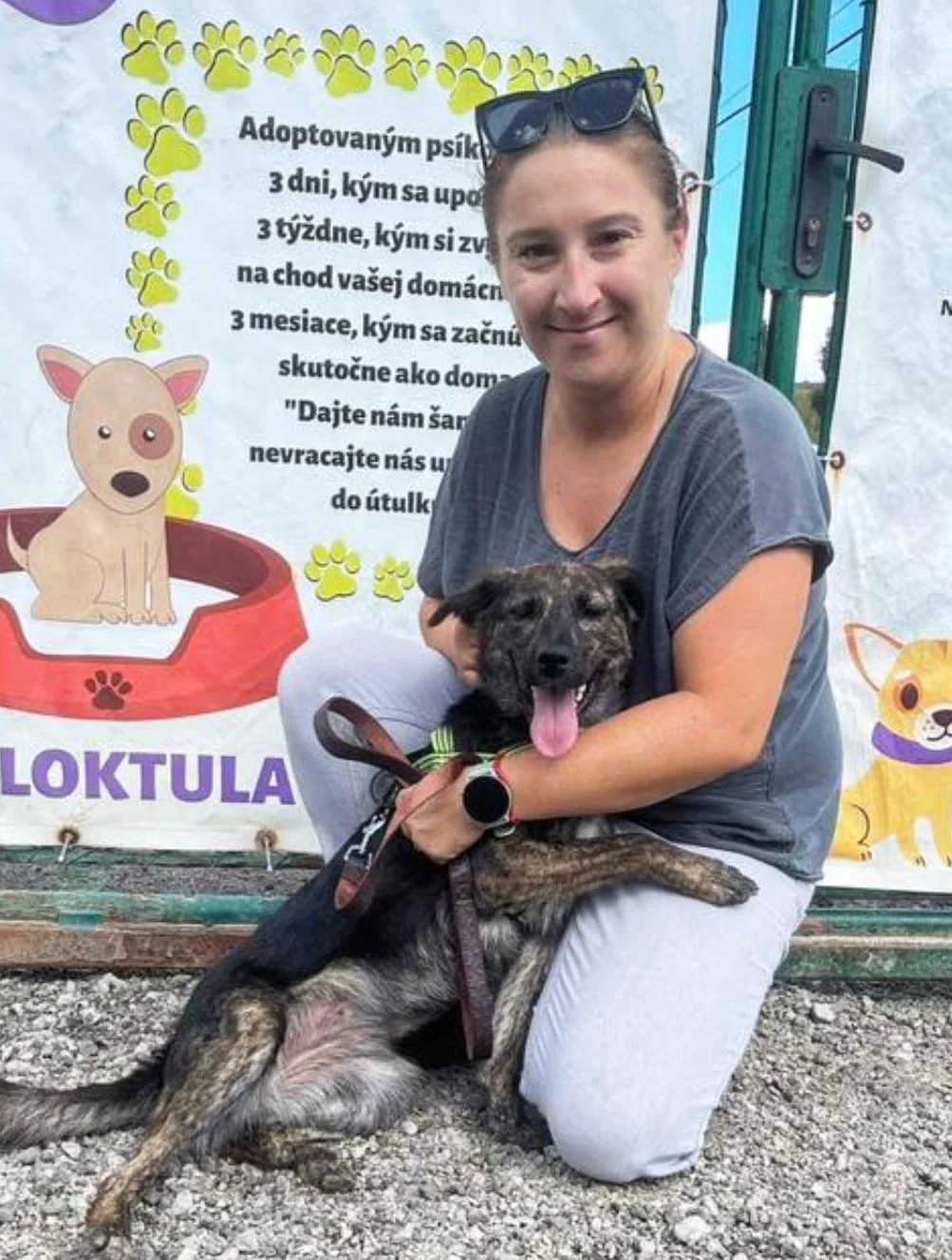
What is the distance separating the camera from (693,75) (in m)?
3.15

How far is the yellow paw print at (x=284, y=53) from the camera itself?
3.08m

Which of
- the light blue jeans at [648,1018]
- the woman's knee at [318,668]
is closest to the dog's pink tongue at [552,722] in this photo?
the light blue jeans at [648,1018]

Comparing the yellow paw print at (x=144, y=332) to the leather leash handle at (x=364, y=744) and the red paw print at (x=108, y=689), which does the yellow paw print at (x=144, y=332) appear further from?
the leather leash handle at (x=364, y=744)

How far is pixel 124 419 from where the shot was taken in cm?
322

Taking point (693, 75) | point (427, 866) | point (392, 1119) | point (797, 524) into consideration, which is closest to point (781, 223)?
point (693, 75)

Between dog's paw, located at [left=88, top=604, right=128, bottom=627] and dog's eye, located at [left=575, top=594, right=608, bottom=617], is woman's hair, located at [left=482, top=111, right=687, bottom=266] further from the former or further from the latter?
dog's paw, located at [left=88, top=604, right=128, bottom=627]

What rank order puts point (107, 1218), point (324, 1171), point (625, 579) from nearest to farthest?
point (107, 1218) < point (324, 1171) < point (625, 579)

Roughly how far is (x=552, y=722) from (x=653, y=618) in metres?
0.31

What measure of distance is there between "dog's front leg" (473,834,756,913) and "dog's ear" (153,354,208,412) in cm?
148

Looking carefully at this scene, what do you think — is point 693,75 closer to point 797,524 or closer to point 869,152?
point 869,152

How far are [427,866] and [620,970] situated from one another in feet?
1.61

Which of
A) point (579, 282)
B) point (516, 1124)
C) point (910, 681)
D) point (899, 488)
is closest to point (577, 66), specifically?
point (579, 282)

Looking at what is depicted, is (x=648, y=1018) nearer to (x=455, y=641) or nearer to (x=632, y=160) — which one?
(x=455, y=641)

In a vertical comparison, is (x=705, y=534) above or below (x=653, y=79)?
below
